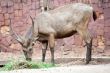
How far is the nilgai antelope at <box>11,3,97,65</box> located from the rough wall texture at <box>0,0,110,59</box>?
131 inches

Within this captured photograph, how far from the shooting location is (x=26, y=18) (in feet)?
53.0

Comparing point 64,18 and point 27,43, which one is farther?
point 64,18

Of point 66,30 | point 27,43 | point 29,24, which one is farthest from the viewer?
point 29,24

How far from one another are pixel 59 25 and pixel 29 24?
4.04m

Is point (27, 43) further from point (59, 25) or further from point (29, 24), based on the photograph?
point (29, 24)

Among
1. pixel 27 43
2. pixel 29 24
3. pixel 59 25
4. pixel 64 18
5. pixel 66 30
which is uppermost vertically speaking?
pixel 64 18

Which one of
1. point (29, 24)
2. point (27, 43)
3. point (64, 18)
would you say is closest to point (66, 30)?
point (64, 18)

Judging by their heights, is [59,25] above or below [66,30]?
above

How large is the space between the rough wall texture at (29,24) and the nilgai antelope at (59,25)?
333 cm

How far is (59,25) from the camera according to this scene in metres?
12.2

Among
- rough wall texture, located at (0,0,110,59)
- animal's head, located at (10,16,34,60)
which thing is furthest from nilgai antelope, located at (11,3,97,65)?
rough wall texture, located at (0,0,110,59)

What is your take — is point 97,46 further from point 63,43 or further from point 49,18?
point 49,18

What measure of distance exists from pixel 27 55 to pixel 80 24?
183cm

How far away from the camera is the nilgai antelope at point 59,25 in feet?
39.1
